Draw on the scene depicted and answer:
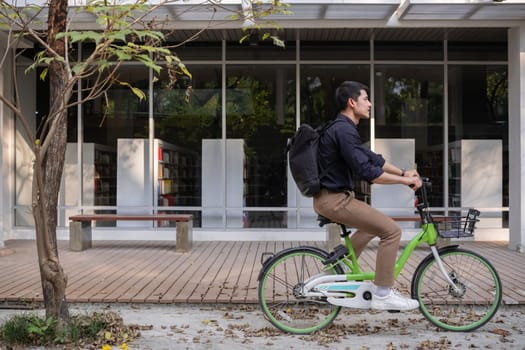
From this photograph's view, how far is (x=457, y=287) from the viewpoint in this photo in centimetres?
487

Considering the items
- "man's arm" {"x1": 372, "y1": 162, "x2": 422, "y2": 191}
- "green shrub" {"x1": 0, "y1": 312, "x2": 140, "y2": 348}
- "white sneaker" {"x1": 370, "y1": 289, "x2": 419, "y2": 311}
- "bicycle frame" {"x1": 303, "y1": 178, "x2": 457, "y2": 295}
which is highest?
"man's arm" {"x1": 372, "y1": 162, "x2": 422, "y2": 191}

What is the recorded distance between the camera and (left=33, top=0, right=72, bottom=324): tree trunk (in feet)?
14.6

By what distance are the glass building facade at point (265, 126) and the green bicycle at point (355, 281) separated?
20.8ft

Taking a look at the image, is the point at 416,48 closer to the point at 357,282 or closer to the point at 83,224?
the point at 83,224

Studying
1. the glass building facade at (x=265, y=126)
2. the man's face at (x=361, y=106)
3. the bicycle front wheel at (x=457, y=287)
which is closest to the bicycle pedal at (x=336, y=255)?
the bicycle front wheel at (x=457, y=287)

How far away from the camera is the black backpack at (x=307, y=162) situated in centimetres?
460

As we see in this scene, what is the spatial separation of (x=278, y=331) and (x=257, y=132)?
6.81 metres

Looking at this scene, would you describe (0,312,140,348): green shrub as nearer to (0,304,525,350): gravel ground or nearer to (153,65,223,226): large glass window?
(0,304,525,350): gravel ground

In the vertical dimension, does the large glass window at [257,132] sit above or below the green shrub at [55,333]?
above

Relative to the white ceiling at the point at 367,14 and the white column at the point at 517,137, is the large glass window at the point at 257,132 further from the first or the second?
the white column at the point at 517,137

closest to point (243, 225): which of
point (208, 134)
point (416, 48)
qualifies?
point (208, 134)

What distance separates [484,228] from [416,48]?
3.49 m

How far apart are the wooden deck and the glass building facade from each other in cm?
107

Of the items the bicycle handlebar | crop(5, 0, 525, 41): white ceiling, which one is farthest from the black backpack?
crop(5, 0, 525, 41): white ceiling
